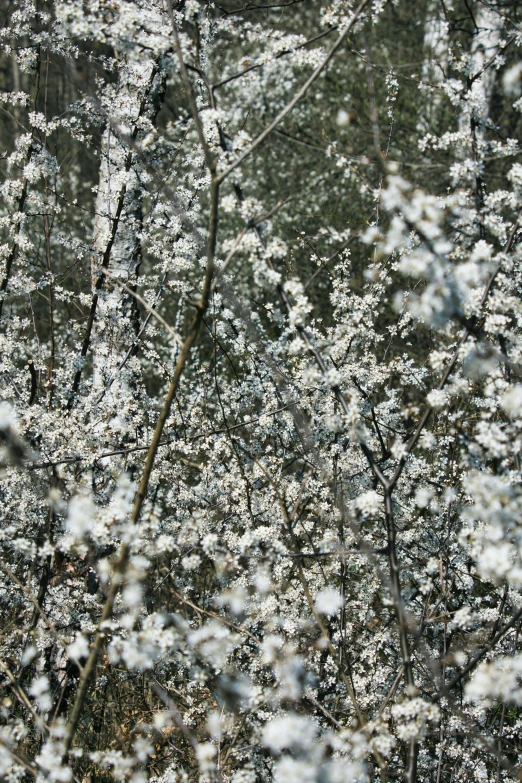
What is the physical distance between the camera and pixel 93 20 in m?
2.44

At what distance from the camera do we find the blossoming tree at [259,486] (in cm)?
227

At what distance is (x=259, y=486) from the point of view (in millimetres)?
3750

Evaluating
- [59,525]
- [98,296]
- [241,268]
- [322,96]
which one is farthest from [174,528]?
[322,96]

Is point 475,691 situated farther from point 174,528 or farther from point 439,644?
point 174,528

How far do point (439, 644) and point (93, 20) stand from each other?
10.5ft

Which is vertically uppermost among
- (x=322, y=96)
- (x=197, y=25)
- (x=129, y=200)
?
(x=322, y=96)

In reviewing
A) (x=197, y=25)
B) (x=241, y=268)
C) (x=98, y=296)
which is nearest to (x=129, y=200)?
(x=98, y=296)

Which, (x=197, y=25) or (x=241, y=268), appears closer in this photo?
(x=197, y=25)

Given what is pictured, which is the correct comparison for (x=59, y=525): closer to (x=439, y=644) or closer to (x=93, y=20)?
(x=439, y=644)

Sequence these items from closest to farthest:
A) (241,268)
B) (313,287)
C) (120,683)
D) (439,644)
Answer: (439,644) → (120,683) → (313,287) → (241,268)

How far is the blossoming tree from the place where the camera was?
2271mm

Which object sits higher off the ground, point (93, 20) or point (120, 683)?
point (93, 20)

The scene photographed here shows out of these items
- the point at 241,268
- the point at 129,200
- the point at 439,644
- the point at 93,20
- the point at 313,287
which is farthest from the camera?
the point at 241,268

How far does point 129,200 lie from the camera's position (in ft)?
13.7
